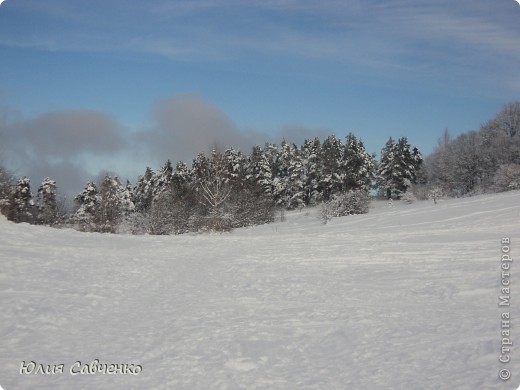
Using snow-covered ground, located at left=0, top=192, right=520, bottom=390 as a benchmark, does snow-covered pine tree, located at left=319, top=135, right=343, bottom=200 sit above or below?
above

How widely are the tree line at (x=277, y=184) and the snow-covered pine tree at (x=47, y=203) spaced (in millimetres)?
135

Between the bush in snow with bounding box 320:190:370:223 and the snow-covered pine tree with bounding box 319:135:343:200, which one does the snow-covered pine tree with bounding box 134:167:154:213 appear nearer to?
the snow-covered pine tree with bounding box 319:135:343:200

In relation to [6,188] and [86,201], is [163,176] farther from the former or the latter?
[6,188]

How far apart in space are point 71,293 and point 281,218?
40.8m

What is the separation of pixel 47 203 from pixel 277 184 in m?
31.9

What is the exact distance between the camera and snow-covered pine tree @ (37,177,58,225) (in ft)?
158

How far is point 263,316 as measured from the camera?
829cm

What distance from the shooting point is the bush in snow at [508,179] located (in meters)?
40.4

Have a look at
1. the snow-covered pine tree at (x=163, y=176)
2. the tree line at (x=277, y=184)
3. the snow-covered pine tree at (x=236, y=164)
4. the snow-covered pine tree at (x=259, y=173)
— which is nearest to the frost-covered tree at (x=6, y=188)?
the tree line at (x=277, y=184)

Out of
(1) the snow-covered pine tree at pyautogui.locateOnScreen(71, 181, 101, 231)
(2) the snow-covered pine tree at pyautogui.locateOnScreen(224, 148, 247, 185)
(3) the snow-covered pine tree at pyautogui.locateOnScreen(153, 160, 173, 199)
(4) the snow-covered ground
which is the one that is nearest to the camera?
(4) the snow-covered ground

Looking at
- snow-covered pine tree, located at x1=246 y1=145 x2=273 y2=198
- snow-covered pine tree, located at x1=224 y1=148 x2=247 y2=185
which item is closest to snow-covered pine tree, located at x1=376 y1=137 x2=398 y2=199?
snow-covered pine tree, located at x1=246 y1=145 x2=273 y2=198

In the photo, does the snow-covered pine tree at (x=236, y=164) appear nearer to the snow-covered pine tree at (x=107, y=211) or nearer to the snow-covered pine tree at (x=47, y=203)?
the snow-covered pine tree at (x=107, y=211)

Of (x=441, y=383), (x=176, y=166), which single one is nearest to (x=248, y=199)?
(x=176, y=166)

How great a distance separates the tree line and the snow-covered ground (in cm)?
2190
